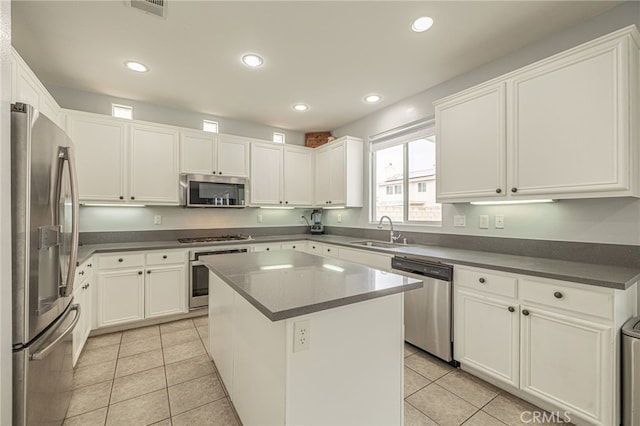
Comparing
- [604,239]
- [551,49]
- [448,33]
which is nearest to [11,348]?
[448,33]

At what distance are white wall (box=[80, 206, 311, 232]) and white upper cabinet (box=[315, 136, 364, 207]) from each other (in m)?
0.87

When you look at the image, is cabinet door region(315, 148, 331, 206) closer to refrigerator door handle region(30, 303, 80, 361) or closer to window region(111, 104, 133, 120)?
window region(111, 104, 133, 120)

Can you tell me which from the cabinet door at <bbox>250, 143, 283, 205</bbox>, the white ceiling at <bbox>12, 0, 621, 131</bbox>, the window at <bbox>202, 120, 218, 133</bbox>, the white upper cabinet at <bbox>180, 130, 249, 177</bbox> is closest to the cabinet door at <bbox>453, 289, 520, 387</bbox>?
the white ceiling at <bbox>12, 0, 621, 131</bbox>

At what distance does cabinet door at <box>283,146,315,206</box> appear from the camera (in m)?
4.36

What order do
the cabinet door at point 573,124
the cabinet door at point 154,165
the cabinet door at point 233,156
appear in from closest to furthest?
the cabinet door at point 573,124 < the cabinet door at point 154,165 < the cabinet door at point 233,156

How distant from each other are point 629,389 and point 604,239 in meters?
0.95

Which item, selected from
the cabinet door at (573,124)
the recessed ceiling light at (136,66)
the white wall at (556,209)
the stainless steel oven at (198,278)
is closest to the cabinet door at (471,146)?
the cabinet door at (573,124)

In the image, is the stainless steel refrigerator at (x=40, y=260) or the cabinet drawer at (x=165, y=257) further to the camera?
the cabinet drawer at (x=165, y=257)

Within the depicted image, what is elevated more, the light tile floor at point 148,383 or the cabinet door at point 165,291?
the cabinet door at point 165,291

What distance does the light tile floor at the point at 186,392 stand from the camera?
175 centimetres

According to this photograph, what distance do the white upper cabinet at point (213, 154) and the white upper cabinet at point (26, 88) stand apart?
4.17 feet

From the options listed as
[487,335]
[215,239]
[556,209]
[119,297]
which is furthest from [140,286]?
[556,209]

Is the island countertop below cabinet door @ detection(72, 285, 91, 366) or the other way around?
the other way around
